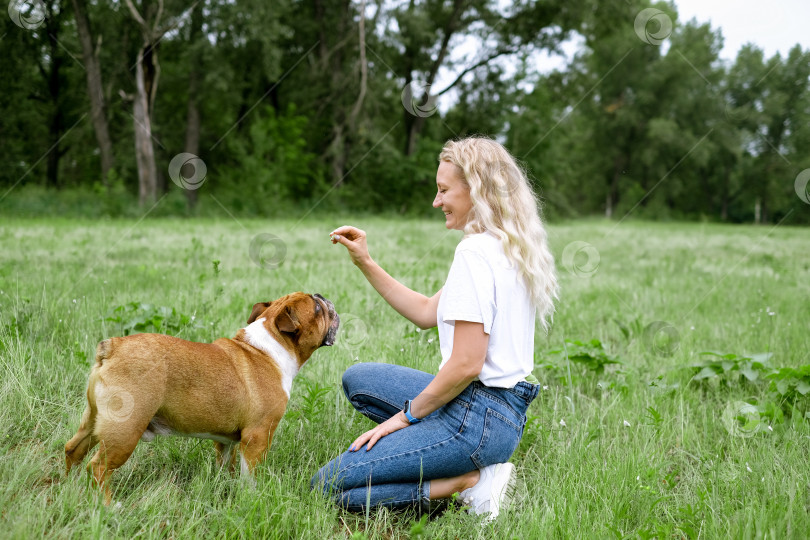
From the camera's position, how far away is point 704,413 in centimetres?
400

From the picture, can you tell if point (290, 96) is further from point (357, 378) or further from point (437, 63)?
point (357, 378)

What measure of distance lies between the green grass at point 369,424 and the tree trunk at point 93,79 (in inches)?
582

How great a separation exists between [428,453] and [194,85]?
2276 cm

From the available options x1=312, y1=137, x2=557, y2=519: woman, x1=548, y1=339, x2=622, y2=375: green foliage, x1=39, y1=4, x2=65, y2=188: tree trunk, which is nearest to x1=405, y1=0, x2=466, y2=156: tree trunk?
x1=39, y1=4, x2=65, y2=188: tree trunk

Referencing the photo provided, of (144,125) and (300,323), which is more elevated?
(144,125)

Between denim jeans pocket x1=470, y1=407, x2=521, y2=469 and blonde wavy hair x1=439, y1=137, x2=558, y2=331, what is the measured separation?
585 mm

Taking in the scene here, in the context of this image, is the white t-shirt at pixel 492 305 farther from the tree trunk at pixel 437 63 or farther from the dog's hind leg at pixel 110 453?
the tree trunk at pixel 437 63

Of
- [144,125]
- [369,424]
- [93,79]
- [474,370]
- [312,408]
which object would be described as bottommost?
[369,424]

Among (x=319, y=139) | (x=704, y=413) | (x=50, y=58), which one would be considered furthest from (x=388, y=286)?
(x=50, y=58)

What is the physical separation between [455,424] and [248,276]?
5501 mm

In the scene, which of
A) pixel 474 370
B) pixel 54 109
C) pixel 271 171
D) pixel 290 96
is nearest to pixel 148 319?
pixel 474 370

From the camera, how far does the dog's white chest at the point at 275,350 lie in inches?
126

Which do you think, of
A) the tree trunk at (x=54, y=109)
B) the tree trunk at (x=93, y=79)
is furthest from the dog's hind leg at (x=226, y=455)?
the tree trunk at (x=54, y=109)

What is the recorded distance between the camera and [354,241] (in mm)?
3533
